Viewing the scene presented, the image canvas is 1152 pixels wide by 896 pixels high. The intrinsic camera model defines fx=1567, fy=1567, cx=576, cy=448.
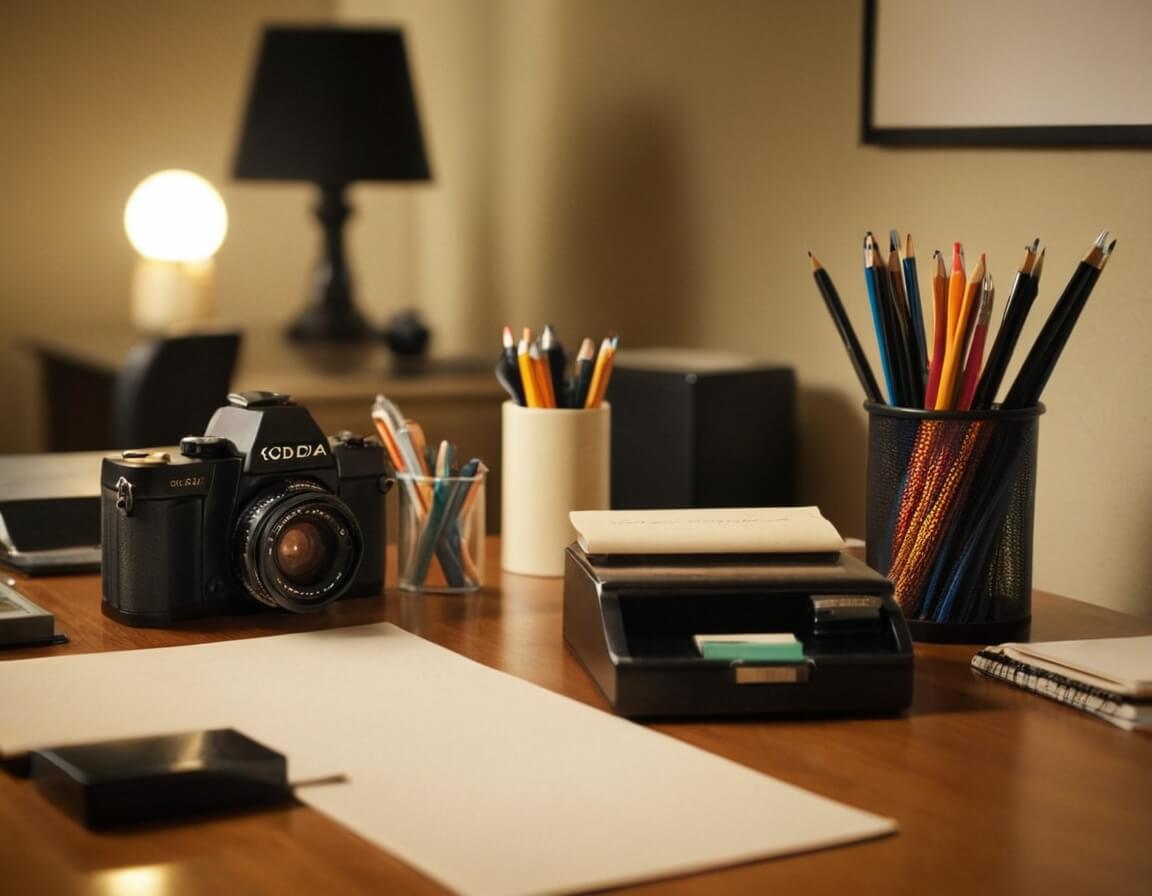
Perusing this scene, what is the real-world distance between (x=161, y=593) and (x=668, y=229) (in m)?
1.08

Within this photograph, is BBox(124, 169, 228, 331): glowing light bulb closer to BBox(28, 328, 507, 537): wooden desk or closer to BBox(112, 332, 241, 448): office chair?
BBox(28, 328, 507, 537): wooden desk

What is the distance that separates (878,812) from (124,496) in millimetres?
562

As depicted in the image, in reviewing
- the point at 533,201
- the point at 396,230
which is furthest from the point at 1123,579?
the point at 396,230

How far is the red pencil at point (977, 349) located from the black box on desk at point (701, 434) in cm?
57

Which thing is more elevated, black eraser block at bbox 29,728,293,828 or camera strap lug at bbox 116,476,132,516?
camera strap lug at bbox 116,476,132,516

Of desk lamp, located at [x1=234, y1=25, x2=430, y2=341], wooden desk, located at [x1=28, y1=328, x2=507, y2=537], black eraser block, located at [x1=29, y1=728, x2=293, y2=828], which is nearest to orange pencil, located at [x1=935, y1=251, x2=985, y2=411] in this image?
black eraser block, located at [x1=29, y1=728, x2=293, y2=828]

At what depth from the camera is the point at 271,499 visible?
1.07m

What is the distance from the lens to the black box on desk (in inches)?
63.6

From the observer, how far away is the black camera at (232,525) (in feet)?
3.46

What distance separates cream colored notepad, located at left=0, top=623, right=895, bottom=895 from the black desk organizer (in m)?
0.04

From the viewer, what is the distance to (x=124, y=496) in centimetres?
105

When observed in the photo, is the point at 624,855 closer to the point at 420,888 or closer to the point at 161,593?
the point at 420,888

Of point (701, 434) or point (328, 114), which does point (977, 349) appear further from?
point (328, 114)

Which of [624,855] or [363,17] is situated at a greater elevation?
[363,17]
